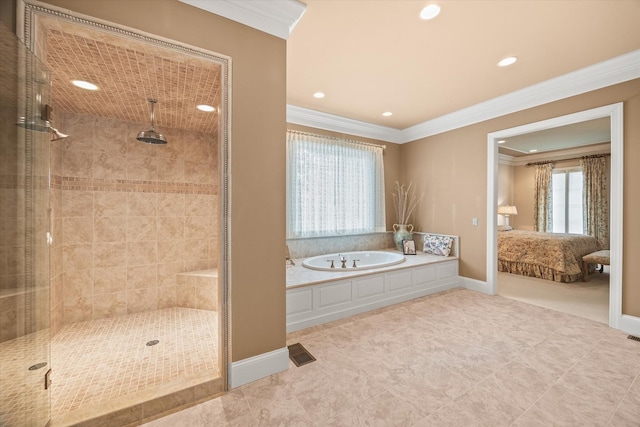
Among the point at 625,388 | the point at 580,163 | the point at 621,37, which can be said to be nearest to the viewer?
the point at 625,388

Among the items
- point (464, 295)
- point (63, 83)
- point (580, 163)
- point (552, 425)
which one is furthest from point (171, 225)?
point (580, 163)

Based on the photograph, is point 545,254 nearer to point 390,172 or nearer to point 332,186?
point 390,172

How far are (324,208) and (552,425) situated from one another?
10.4 ft

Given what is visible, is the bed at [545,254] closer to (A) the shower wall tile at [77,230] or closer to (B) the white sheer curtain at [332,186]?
(B) the white sheer curtain at [332,186]

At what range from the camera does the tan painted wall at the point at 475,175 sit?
2.56 m

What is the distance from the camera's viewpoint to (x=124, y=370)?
191cm

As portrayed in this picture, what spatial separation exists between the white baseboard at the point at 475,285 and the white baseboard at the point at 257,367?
10.5ft

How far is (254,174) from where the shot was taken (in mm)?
1862

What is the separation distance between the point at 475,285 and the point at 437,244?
0.81 metres

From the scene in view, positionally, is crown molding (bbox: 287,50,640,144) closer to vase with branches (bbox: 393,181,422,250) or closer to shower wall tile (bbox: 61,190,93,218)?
vase with branches (bbox: 393,181,422,250)

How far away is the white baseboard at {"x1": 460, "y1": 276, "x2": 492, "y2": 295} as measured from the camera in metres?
3.77

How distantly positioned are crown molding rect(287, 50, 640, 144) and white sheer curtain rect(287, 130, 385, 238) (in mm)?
331

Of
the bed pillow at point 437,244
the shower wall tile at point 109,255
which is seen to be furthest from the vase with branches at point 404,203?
the shower wall tile at point 109,255

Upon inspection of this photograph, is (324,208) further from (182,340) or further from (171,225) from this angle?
(182,340)
